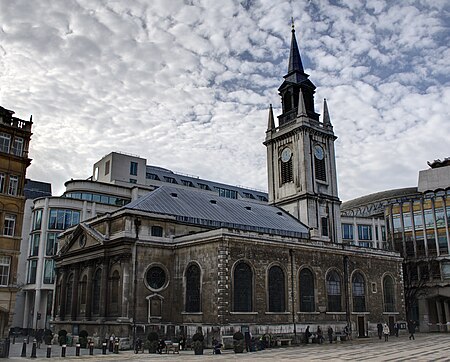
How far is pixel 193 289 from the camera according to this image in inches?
1677

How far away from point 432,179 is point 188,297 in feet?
160

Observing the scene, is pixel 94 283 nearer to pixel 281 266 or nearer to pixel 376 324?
pixel 281 266

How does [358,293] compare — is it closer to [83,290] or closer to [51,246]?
[83,290]

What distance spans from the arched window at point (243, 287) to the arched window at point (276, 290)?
2363 mm

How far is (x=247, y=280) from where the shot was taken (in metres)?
41.8

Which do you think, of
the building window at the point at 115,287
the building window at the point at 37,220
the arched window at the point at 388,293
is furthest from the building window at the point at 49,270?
the arched window at the point at 388,293

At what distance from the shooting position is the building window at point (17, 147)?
37.9 meters

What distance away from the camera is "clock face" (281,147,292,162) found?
206 feet

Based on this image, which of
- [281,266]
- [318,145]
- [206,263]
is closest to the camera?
[206,263]

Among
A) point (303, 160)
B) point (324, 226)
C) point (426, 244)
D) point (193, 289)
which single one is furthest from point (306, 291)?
point (426, 244)

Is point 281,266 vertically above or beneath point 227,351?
above

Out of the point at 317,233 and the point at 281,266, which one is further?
A: the point at 317,233

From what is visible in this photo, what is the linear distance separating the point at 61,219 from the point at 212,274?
3002 centimetres

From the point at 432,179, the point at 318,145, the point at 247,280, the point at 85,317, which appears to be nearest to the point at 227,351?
the point at 247,280
